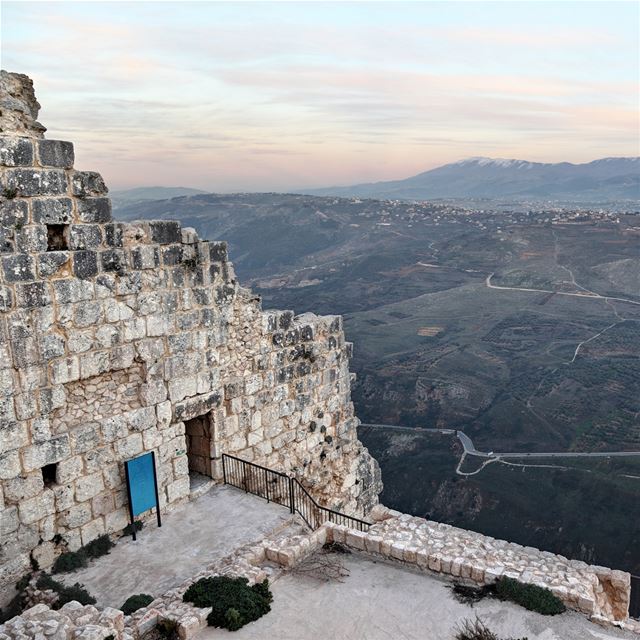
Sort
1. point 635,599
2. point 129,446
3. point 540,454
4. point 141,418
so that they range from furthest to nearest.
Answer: point 540,454, point 635,599, point 141,418, point 129,446

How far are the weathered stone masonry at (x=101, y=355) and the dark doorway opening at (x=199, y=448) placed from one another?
0.05 metres

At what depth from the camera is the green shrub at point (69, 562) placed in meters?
8.14

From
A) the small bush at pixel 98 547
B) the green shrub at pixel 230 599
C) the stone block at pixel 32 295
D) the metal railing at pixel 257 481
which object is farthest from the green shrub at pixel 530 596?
the stone block at pixel 32 295

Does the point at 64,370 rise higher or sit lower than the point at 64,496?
higher

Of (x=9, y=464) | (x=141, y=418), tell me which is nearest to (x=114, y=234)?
(x=141, y=418)

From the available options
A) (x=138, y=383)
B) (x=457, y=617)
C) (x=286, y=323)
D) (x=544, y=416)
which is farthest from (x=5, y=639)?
(x=544, y=416)

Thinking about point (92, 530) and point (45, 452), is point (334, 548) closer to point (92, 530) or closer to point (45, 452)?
point (92, 530)

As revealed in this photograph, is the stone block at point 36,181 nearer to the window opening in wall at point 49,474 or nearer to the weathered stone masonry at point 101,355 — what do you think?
the weathered stone masonry at point 101,355

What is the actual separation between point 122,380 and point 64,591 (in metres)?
2.84

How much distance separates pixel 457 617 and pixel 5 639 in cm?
488

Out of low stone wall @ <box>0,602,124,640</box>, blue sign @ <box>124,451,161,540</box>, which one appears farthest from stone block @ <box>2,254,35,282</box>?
low stone wall @ <box>0,602,124,640</box>

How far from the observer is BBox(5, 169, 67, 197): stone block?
7.40 metres

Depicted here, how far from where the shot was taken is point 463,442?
124ft

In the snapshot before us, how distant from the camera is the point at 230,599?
7.23 meters
